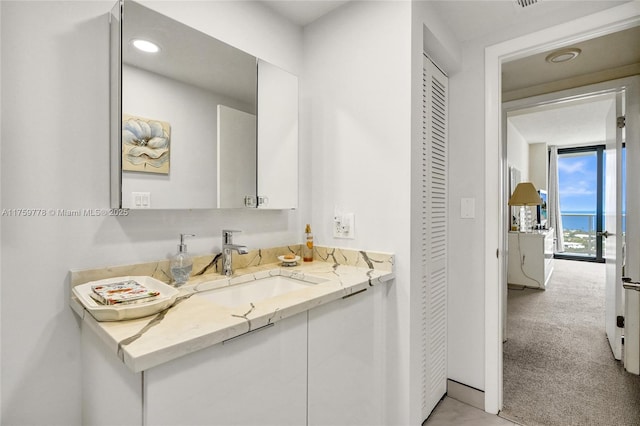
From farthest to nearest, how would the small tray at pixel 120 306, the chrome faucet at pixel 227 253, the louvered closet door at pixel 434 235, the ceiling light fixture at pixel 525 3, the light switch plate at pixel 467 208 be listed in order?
the light switch plate at pixel 467 208 → the louvered closet door at pixel 434 235 → the ceiling light fixture at pixel 525 3 → the chrome faucet at pixel 227 253 → the small tray at pixel 120 306

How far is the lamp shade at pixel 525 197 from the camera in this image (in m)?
4.17

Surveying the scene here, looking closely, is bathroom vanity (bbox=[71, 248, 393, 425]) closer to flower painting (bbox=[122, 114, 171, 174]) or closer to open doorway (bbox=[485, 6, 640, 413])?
flower painting (bbox=[122, 114, 171, 174])

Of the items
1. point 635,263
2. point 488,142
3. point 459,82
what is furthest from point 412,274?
point 635,263

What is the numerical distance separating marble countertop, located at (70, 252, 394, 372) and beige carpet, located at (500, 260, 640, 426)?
4.91 feet

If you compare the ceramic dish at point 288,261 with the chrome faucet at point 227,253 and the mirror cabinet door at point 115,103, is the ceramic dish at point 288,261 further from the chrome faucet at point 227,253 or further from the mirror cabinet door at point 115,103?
the mirror cabinet door at point 115,103

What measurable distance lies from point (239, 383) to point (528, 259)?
16.3ft

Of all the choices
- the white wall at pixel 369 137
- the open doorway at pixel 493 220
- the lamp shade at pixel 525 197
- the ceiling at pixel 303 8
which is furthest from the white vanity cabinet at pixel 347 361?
the lamp shade at pixel 525 197

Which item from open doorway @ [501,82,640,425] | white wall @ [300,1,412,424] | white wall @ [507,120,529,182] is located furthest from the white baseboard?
white wall @ [507,120,529,182]

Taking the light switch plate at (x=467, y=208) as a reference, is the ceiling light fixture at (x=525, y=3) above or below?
above

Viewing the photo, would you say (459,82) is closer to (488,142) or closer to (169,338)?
(488,142)

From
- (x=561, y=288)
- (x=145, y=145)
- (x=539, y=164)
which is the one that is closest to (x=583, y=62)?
(x=145, y=145)

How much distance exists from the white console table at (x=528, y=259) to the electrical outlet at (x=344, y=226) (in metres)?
3.99

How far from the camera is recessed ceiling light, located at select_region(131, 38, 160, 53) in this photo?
1.20 meters

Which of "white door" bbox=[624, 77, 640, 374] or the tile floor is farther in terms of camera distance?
"white door" bbox=[624, 77, 640, 374]
